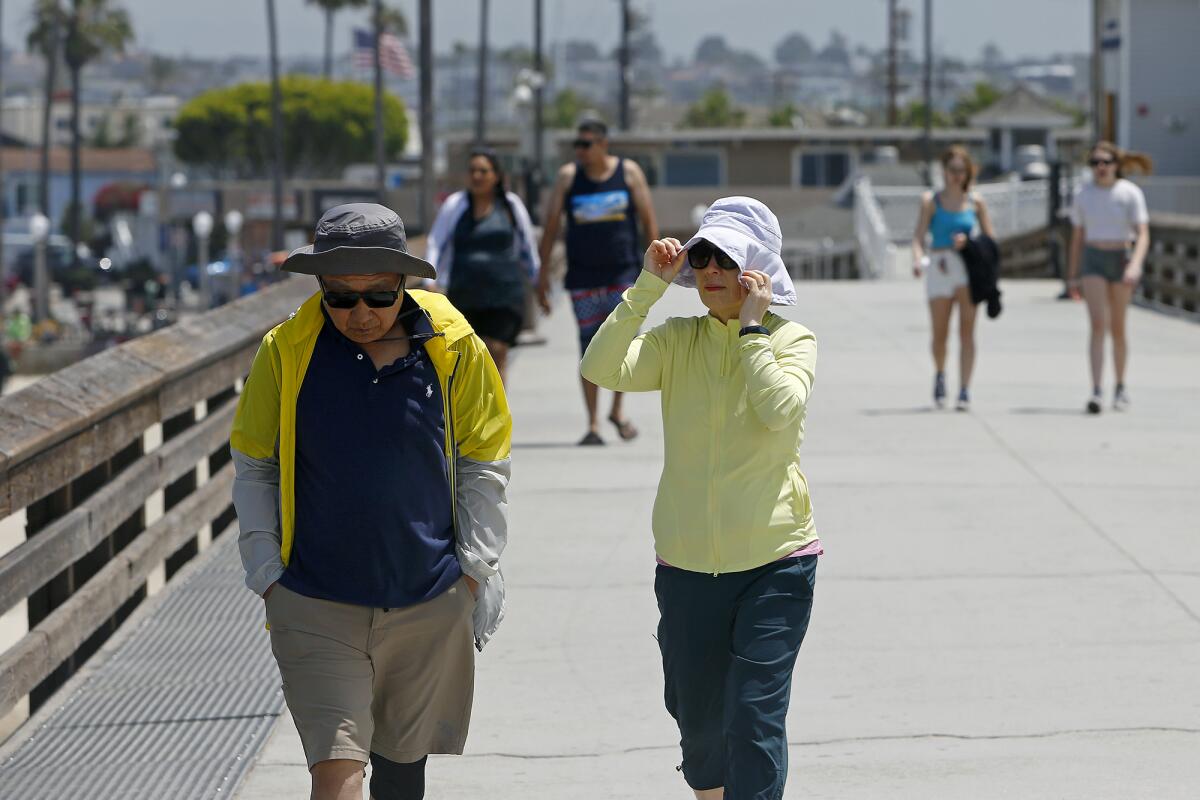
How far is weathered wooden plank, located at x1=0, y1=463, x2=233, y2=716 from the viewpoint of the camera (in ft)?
18.3

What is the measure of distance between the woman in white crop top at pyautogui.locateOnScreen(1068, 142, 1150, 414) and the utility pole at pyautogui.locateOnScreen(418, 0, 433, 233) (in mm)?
10775

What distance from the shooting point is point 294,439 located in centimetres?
416

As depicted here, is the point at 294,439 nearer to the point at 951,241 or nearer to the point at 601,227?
the point at 601,227

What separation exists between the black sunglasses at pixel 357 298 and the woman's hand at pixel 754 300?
0.79 m

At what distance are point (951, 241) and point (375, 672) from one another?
27.7 feet

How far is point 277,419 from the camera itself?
4.20 m

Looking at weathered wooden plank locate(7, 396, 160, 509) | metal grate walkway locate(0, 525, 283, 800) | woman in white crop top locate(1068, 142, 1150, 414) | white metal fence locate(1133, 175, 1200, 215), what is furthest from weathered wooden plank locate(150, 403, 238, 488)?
white metal fence locate(1133, 175, 1200, 215)

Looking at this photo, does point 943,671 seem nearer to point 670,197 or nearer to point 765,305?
point 765,305

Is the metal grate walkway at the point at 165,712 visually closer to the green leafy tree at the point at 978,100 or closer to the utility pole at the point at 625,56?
the utility pole at the point at 625,56

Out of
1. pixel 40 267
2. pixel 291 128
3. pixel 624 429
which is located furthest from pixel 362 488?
pixel 291 128

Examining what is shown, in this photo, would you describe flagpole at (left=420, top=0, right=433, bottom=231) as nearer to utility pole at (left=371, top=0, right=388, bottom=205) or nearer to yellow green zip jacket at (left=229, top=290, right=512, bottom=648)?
yellow green zip jacket at (left=229, top=290, right=512, bottom=648)

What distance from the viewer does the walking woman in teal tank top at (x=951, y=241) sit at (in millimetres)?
12062

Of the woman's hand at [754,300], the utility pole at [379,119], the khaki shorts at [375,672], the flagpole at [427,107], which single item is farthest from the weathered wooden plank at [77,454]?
the utility pole at [379,119]

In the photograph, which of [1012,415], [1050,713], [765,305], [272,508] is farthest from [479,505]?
[1012,415]
